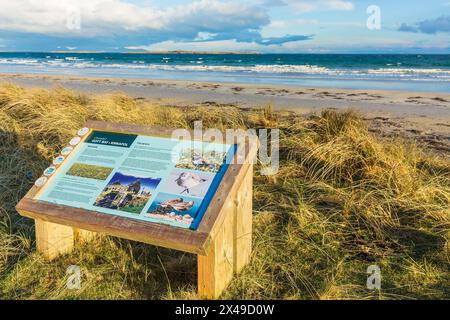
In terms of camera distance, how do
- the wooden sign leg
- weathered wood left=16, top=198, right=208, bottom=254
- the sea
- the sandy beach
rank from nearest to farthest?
1. weathered wood left=16, top=198, right=208, bottom=254
2. the wooden sign leg
3. the sandy beach
4. the sea

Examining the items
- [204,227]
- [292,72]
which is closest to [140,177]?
[204,227]

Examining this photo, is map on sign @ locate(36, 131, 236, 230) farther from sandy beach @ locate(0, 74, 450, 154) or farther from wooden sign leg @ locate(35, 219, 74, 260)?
sandy beach @ locate(0, 74, 450, 154)

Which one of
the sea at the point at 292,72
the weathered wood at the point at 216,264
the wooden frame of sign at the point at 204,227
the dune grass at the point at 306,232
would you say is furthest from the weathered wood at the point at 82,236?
the sea at the point at 292,72

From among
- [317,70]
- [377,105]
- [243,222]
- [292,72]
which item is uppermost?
[317,70]

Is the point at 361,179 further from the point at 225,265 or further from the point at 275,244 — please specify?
the point at 225,265

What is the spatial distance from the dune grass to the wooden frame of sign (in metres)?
0.14

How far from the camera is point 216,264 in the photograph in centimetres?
248

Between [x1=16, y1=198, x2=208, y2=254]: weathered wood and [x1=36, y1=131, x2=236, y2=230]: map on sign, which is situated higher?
[x1=36, y1=131, x2=236, y2=230]: map on sign

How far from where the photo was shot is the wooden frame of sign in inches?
91.7

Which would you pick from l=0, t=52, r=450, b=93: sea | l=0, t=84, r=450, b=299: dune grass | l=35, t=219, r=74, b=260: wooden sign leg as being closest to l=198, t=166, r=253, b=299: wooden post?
l=0, t=84, r=450, b=299: dune grass

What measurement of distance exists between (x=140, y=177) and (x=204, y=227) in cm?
64

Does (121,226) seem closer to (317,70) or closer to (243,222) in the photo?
(243,222)

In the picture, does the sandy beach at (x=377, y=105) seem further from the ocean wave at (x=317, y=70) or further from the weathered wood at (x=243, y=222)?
the ocean wave at (x=317, y=70)

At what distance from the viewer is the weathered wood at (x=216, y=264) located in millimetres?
2459
